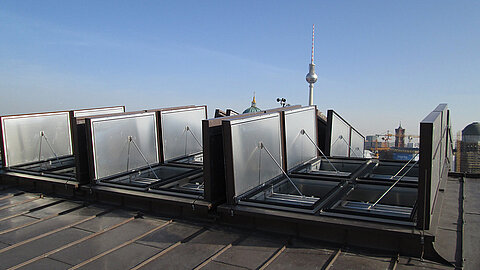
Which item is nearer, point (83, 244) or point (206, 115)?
point (83, 244)

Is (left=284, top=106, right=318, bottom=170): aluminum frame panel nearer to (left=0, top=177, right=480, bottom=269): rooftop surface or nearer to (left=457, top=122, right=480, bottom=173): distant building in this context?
(left=0, top=177, right=480, bottom=269): rooftop surface

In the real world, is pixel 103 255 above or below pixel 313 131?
below

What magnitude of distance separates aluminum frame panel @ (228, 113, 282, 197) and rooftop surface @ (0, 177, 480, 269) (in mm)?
1344

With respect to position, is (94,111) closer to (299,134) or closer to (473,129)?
(299,134)

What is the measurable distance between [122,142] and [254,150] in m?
4.76

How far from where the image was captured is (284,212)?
7328 mm

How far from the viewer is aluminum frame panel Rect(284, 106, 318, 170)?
10.9m

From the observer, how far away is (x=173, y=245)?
689 centimetres

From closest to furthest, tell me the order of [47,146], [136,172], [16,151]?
[136,172]
[16,151]
[47,146]

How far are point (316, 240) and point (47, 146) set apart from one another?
1203cm

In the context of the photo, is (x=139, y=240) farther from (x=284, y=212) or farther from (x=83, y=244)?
(x=284, y=212)

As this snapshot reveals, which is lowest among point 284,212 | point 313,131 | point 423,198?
point 284,212

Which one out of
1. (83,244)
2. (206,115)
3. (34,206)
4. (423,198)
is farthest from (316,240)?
(206,115)

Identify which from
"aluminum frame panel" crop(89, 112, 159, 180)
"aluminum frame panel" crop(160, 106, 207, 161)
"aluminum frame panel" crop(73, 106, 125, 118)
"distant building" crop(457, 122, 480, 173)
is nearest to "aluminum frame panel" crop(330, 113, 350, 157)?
"aluminum frame panel" crop(160, 106, 207, 161)
